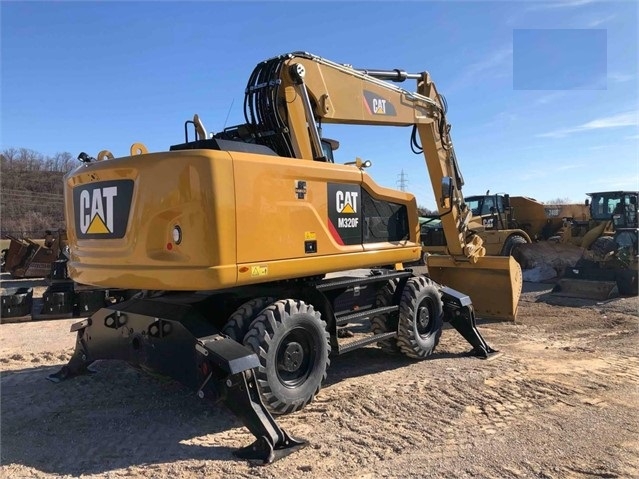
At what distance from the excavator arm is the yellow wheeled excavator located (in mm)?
24

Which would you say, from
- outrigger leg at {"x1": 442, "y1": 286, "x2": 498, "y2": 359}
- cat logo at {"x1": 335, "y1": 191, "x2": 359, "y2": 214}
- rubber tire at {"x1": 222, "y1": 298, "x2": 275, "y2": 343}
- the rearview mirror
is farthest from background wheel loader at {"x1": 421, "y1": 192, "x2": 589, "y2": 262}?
rubber tire at {"x1": 222, "y1": 298, "x2": 275, "y2": 343}

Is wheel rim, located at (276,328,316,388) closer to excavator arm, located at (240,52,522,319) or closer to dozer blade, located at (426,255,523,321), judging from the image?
excavator arm, located at (240,52,522,319)

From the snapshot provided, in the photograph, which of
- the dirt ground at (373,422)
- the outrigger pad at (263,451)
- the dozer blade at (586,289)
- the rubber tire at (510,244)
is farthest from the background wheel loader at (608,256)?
the outrigger pad at (263,451)

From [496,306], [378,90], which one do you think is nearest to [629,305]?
[496,306]

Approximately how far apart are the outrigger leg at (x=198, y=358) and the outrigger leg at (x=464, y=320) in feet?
11.5

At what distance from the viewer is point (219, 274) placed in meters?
4.00

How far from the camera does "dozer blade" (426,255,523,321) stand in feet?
27.3

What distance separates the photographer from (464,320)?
22.0ft

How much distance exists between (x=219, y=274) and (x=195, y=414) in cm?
151

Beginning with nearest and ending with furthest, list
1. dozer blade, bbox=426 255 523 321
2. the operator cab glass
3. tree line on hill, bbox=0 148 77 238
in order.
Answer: dozer blade, bbox=426 255 523 321 → the operator cab glass → tree line on hill, bbox=0 148 77 238

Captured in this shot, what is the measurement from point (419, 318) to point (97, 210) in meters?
4.03

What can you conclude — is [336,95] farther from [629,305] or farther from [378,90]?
[629,305]

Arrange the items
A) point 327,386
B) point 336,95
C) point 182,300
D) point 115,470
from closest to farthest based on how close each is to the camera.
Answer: point 115,470, point 182,300, point 327,386, point 336,95

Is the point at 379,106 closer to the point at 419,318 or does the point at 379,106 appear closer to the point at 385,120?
the point at 385,120
